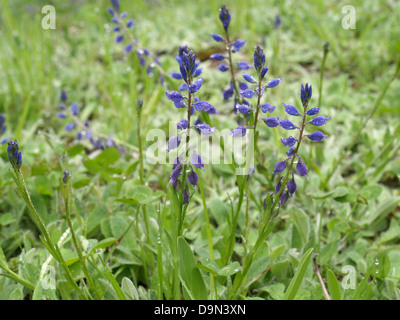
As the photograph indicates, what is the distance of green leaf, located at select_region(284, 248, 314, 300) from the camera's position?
52.1 inches

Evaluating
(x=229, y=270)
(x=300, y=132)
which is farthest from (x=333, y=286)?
(x=300, y=132)

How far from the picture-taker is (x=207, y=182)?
8.09 ft

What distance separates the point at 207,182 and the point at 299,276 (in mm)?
1157

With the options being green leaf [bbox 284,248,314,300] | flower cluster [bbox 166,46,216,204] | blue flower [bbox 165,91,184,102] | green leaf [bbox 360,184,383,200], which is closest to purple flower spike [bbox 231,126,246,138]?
flower cluster [bbox 166,46,216,204]

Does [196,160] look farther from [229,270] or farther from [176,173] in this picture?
[229,270]

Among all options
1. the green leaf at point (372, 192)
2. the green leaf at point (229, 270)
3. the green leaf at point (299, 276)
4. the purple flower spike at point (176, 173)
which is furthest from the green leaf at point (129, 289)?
the green leaf at point (372, 192)

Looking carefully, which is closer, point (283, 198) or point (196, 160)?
point (196, 160)

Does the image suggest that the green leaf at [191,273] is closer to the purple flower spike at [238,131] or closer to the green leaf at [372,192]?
the purple flower spike at [238,131]

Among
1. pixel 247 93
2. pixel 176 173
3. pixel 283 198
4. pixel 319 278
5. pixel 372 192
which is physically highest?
pixel 247 93

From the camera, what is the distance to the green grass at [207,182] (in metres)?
1.64

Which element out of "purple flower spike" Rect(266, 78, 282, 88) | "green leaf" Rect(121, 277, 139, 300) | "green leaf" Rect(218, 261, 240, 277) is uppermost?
"purple flower spike" Rect(266, 78, 282, 88)

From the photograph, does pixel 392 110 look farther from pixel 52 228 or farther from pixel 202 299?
pixel 52 228

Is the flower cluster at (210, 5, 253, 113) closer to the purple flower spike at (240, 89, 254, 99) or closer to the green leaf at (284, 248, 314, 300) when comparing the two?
the purple flower spike at (240, 89, 254, 99)
